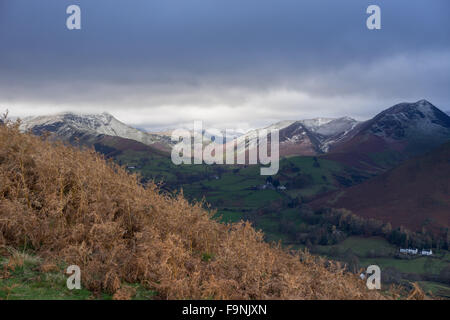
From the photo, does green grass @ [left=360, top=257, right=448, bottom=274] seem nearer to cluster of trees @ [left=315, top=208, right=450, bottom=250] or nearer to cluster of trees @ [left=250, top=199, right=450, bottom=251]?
cluster of trees @ [left=315, top=208, right=450, bottom=250]

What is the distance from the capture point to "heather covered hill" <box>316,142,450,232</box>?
87.6m

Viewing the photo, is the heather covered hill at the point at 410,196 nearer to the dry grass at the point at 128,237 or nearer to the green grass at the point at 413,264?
the green grass at the point at 413,264

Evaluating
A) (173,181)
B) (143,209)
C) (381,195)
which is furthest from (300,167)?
(143,209)

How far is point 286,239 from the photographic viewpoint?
82.6m

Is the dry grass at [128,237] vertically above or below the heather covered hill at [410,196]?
above

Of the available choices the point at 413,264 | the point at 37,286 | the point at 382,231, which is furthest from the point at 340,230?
the point at 37,286

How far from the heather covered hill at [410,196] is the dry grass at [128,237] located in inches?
3566

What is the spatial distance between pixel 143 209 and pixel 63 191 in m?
2.23

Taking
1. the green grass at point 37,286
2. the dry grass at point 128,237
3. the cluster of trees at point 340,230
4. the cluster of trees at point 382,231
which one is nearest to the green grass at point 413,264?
the cluster of trees at point 382,231

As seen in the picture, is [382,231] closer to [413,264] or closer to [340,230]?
[340,230]

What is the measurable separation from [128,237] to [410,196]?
109247 mm

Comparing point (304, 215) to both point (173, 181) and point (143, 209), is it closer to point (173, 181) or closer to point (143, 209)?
point (173, 181)

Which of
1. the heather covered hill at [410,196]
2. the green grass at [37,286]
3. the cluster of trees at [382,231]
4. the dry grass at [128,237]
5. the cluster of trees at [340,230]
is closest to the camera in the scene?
the green grass at [37,286]

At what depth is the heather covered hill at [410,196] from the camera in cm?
8762
